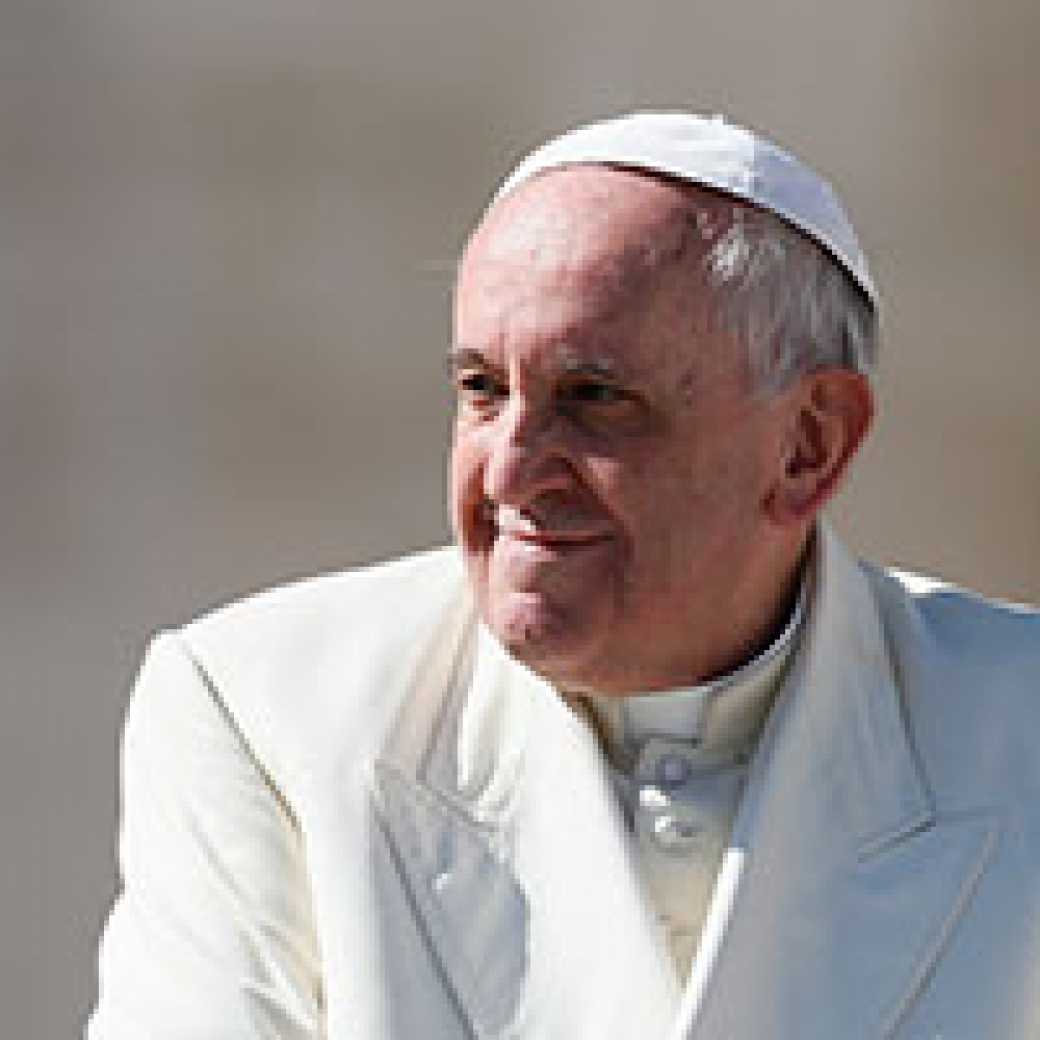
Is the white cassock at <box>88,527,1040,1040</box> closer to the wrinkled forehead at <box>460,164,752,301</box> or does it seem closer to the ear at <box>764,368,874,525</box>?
the ear at <box>764,368,874,525</box>

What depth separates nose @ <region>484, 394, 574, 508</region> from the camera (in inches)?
160

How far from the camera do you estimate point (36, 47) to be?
6941mm

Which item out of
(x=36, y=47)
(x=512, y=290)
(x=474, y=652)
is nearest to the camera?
(x=512, y=290)

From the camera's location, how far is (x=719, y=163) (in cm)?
422

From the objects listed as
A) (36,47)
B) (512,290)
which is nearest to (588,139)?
(512,290)

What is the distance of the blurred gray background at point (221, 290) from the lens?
6977mm

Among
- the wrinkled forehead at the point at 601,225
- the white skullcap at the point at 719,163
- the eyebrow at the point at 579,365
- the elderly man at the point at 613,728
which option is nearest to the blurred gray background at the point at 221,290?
the elderly man at the point at 613,728

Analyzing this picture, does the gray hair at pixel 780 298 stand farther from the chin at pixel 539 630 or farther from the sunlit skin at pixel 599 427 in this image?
the chin at pixel 539 630

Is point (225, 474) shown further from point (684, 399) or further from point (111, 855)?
point (684, 399)

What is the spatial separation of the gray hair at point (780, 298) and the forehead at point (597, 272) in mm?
24

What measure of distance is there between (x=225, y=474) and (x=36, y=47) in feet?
2.54

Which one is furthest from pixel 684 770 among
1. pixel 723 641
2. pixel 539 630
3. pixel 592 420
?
pixel 592 420

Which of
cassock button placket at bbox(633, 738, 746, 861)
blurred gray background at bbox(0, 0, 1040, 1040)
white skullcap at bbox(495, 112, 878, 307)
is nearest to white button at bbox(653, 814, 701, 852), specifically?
cassock button placket at bbox(633, 738, 746, 861)

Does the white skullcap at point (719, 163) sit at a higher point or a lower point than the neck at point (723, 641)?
higher
